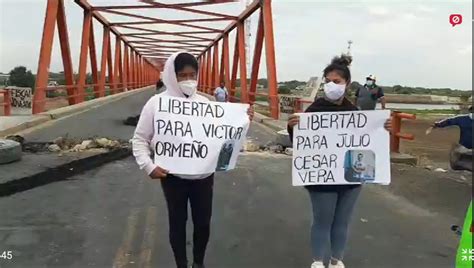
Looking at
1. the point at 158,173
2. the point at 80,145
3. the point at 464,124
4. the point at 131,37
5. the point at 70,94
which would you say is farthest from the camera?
the point at 131,37

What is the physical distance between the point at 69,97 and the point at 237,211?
18.0 metres

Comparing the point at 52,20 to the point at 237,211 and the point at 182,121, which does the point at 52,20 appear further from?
the point at 182,121

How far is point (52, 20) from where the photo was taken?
20172 millimetres

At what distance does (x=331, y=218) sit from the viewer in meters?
3.74

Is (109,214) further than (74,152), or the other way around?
(74,152)

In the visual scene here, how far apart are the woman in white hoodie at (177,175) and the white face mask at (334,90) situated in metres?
0.90

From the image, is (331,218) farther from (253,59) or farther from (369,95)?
(253,59)

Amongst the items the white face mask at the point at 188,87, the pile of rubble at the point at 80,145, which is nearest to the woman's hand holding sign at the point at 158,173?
the white face mask at the point at 188,87

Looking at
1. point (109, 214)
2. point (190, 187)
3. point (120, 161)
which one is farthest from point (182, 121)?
point (120, 161)

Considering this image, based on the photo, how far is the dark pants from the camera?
3611 millimetres

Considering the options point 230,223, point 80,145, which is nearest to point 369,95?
point 80,145

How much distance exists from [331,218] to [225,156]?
0.86 m

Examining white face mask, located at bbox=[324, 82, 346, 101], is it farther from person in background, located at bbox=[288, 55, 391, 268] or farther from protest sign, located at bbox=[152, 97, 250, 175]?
protest sign, located at bbox=[152, 97, 250, 175]

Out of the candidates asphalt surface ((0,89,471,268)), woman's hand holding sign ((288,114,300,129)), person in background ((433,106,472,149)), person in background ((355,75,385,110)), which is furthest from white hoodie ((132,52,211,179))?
person in background ((355,75,385,110))
